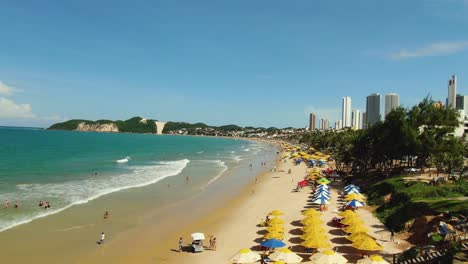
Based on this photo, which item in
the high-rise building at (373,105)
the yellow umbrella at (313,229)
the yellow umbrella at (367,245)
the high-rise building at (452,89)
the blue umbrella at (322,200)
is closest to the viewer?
the yellow umbrella at (367,245)

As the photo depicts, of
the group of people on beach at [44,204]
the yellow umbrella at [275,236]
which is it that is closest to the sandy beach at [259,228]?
the yellow umbrella at [275,236]

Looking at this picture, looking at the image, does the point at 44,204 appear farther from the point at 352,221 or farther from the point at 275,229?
the point at 352,221

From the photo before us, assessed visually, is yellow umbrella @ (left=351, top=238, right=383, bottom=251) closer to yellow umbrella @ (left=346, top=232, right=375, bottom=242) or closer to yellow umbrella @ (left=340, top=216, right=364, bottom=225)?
yellow umbrella @ (left=346, top=232, right=375, bottom=242)

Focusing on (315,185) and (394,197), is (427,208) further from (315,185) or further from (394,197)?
(315,185)

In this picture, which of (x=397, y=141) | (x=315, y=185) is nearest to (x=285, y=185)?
(x=315, y=185)

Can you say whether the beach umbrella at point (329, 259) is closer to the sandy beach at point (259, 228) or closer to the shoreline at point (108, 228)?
the sandy beach at point (259, 228)
